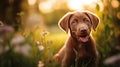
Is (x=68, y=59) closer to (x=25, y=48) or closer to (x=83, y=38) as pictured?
(x=83, y=38)

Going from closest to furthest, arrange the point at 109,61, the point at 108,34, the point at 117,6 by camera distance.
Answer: the point at 109,61
the point at 108,34
the point at 117,6

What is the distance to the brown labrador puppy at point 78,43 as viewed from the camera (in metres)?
7.48

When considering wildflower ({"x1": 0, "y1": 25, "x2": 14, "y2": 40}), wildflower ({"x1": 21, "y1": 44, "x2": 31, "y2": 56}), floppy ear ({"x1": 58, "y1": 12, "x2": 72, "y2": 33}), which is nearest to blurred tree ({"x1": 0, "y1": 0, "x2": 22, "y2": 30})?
floppy ear ({"x1": 58, "y1": 12, "x2": 72, "y2": 33})

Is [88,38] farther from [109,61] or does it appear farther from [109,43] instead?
[109,43]

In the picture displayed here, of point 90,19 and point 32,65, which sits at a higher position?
point 90,19

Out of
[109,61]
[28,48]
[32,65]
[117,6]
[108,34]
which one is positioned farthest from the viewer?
[117,6]

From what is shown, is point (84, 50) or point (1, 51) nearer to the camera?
point (1, 51)

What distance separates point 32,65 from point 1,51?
80cm

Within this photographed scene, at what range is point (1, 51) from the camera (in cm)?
652

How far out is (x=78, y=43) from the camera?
7605mm

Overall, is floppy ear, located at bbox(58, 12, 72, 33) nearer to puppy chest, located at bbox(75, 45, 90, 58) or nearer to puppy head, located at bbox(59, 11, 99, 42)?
puppy head, located at bbox(59, 11, 99, 42)

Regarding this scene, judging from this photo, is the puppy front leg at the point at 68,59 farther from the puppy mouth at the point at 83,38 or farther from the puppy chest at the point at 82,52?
the puppy mouth at the point at 83,38

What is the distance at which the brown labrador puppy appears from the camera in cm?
748

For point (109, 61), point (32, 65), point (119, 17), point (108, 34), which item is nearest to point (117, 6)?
point (119, 17)
